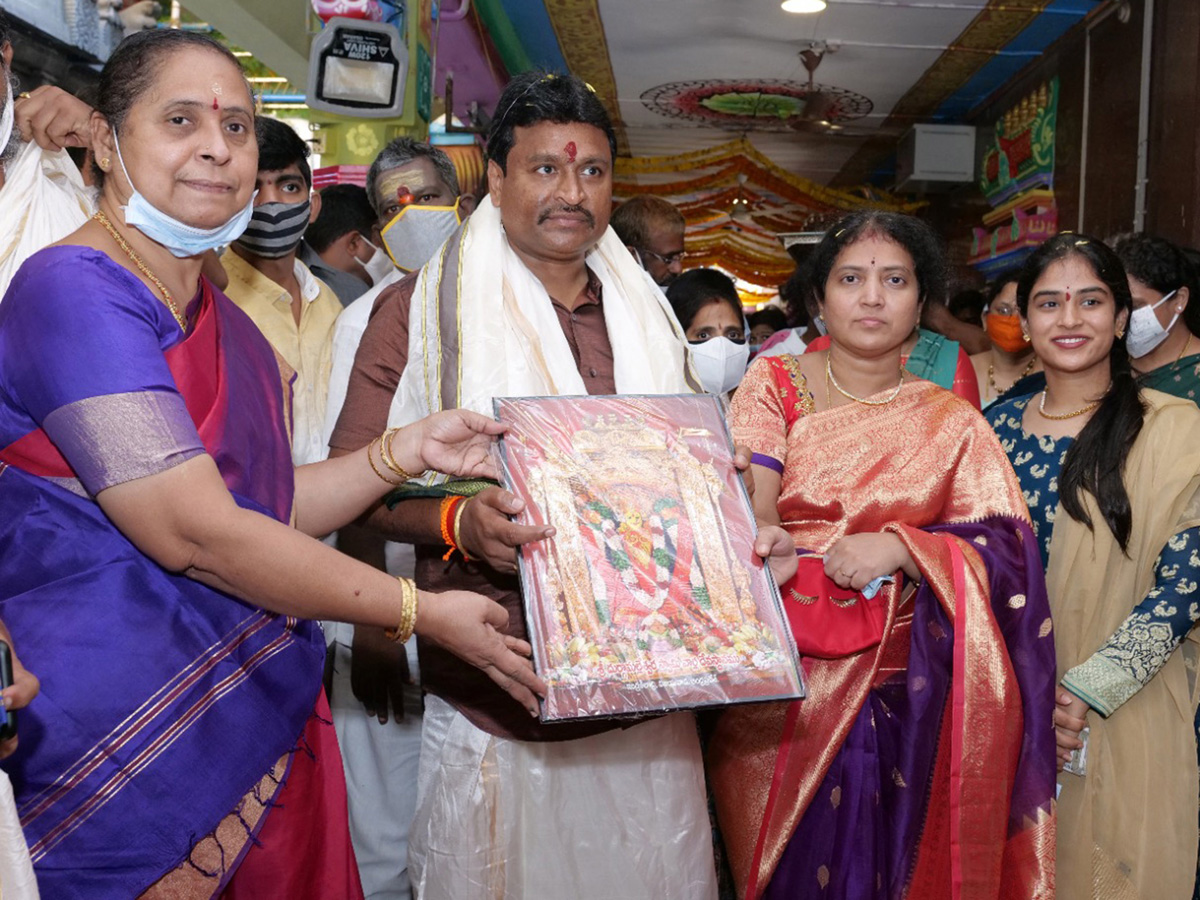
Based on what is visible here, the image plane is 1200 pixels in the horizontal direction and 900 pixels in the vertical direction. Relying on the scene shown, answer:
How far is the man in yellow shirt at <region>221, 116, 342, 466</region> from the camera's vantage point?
3047 millimetres

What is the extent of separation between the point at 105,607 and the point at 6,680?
1.04 feet

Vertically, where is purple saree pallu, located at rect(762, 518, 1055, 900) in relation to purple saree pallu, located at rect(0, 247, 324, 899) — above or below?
below

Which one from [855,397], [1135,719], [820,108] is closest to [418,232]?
[855,397]

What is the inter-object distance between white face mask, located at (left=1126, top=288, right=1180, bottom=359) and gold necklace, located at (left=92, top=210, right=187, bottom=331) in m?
2.76

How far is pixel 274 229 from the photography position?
308cm

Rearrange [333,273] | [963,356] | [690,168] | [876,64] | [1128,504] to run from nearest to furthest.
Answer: [1128,504] → [963,356] → [333,273] → [876,64] → [690,168]

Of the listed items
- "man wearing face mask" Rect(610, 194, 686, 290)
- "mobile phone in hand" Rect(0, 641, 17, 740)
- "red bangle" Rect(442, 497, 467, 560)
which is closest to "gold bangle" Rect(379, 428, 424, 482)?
"red bangle" Rect(442, 497, 467, 560)

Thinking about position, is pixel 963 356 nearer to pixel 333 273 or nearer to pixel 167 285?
pixel 333 273

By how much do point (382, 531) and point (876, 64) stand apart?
814 cm

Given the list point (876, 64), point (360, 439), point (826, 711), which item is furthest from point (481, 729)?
point (876, 64)

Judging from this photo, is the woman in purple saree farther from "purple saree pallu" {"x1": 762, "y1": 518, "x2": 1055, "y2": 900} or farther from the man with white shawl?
"purple saree pallu" {"x1": 762, "y1": 518, "x2": 1055, "y2": 900}

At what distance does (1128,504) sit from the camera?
8.45 ft

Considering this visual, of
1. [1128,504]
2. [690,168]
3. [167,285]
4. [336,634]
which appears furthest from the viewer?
[690,168]

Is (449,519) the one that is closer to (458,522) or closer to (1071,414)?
(458,522)
